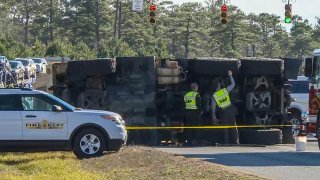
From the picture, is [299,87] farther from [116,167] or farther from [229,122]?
[116,167]

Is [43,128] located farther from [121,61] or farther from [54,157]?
[121,61]

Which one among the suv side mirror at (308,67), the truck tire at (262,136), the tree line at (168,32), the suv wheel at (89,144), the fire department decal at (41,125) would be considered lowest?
the truck tire at (262,136)

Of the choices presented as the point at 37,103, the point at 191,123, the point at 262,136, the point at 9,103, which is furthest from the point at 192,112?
the point at 9,103

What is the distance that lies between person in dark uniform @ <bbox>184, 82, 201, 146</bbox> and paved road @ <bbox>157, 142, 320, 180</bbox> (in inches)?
96.5

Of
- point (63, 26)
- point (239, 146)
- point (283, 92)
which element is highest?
point (63, 26)

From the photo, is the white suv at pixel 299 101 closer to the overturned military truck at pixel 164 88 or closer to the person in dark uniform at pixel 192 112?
the overturned military truck at pixel 164 88

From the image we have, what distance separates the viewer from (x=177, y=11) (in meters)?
72.4

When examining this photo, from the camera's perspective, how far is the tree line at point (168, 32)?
6725 cm

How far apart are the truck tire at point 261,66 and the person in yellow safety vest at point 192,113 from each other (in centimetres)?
187

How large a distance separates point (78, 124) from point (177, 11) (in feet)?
182

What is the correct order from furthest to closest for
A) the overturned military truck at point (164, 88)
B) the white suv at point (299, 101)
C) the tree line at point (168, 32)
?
1. the tree line at point (168, 32)
2. the white suv at point (299, 101)
3. the overturned military truck at point (164, 88)

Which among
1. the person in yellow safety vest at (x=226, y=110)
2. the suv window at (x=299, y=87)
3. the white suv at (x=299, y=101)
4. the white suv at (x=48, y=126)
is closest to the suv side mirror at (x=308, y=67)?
the person in yellow safety vest at (x=226, y=110)

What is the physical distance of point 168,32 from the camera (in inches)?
2926

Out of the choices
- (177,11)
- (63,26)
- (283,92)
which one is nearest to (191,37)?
(177,11)
